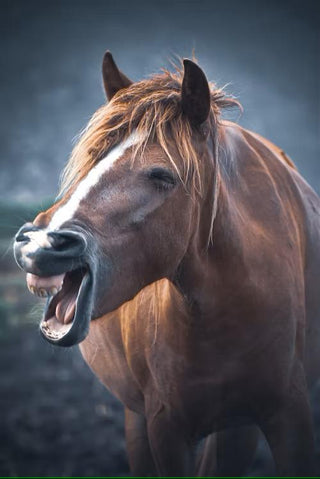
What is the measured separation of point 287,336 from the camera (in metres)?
2.58

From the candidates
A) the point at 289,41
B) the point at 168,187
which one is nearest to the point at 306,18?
the point at 289,41

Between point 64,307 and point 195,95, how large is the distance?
84 cm

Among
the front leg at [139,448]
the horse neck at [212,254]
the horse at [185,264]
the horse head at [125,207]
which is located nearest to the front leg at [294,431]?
the horse at [185,264]

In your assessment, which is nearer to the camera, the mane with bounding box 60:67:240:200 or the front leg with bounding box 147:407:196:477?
the mane with bounding box 60:67:240:200

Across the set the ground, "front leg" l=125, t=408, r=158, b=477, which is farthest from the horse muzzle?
"front leg" l=125, t=408, r=158, b=477

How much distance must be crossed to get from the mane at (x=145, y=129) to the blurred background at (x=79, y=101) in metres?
2.90

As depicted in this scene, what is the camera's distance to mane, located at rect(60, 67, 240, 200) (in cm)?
213

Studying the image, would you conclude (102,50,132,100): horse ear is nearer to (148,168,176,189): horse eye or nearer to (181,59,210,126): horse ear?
(181,59,210,126): horse ear

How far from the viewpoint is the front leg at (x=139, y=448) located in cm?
365

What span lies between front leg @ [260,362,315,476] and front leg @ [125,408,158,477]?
3.71 feet

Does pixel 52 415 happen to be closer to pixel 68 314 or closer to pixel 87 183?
pixel 68 314

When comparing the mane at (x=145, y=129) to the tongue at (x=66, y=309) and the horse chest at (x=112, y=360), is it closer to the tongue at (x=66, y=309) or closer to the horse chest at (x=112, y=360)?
the tongue at (x=66, y=309)

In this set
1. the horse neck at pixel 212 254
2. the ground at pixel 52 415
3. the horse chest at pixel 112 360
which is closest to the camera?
the horse neck at pixel 212 254

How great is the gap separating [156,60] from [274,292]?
11181 mm
